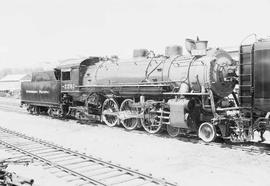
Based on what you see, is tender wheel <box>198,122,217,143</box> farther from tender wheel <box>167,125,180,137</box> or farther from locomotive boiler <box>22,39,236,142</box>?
tender wheel <box>167,125,180,137</box>

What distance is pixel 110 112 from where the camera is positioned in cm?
1596

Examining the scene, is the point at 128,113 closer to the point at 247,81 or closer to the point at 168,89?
the point at 168,89

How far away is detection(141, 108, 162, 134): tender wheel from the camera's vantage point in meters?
13.5

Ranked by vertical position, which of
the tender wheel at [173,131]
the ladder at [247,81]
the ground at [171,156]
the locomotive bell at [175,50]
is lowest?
the ground at [171,156]

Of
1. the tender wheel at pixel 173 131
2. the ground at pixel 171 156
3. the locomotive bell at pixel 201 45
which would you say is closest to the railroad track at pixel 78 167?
the ground at pixel 171 156

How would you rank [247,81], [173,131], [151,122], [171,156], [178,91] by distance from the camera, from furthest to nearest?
[151,122] → [173,131] → [178,91] → [247,81] → [171,156]

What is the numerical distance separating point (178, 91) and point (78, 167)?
5803 mm

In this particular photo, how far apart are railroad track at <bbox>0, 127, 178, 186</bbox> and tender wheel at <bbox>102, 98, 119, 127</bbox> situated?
450 cm

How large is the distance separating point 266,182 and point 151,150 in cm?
409

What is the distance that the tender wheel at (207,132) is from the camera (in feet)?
37.7

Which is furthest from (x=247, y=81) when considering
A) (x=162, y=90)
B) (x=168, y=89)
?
(x=162, y=90)

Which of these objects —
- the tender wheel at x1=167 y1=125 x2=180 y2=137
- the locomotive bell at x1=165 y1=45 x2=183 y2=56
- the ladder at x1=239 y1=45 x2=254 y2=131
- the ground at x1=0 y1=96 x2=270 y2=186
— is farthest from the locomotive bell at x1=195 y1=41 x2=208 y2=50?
the ground at x1=0 y1=96 x2=270 y2=186

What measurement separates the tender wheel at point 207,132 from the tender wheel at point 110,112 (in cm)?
475

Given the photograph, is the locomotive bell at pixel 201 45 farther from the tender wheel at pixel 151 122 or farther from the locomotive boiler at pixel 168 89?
the tender wheel at pixel 151 122
